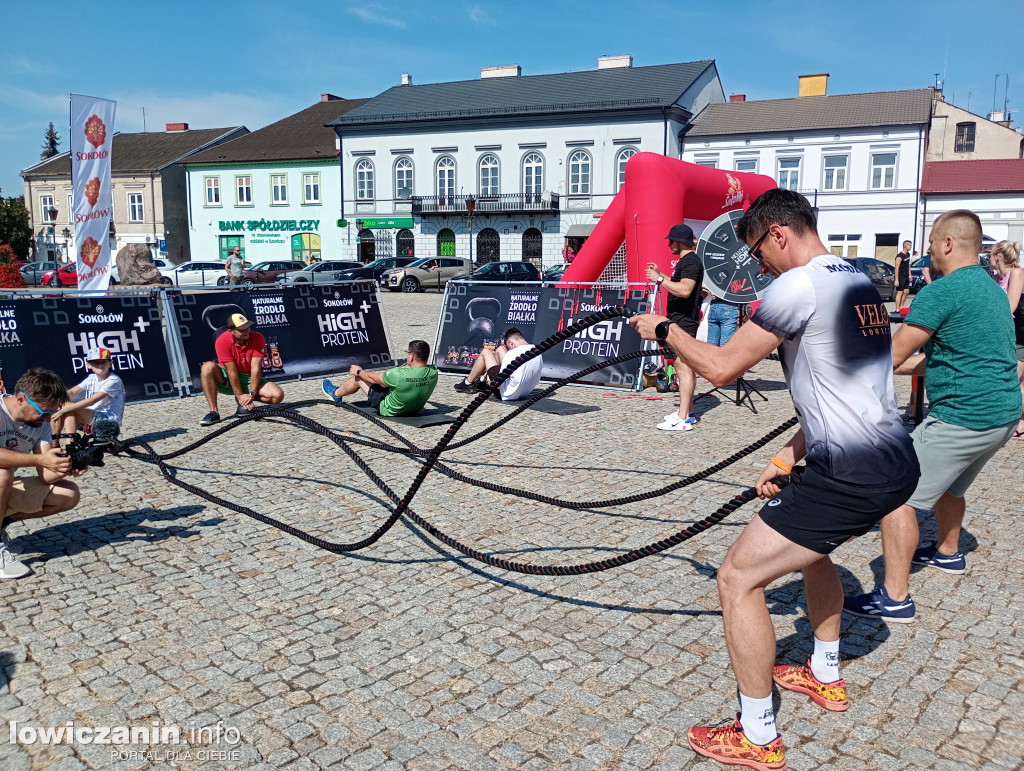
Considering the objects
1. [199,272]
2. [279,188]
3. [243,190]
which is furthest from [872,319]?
[243,190]

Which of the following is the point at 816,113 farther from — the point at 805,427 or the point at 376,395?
the point at 805,427

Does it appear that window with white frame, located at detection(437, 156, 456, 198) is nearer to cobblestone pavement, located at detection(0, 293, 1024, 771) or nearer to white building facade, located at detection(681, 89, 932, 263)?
white building facade, located at detection(681, 89, 932, 263)

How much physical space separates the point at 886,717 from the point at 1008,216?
48.2m

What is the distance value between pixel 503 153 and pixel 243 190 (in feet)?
59.4

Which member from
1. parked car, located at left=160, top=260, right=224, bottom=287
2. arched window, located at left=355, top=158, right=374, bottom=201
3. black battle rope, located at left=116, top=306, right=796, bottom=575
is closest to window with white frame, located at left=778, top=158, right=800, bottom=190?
arched window, located at left=355, top=158, right=374, bottom=201

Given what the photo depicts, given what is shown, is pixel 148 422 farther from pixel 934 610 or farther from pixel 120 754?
pixel 934 610

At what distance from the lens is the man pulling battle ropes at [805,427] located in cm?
289

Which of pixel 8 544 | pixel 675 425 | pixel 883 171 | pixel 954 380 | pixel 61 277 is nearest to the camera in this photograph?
pixel 954 380

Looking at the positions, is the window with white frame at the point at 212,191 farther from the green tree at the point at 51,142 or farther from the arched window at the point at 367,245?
the green tree at the point at 51,142

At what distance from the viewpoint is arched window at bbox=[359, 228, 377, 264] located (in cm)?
5038

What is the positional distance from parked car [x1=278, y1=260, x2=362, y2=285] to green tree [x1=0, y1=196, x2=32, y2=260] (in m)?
30.9

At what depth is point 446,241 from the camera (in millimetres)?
49281

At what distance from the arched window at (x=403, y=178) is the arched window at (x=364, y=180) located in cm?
165

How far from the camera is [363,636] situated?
4.14 meters
